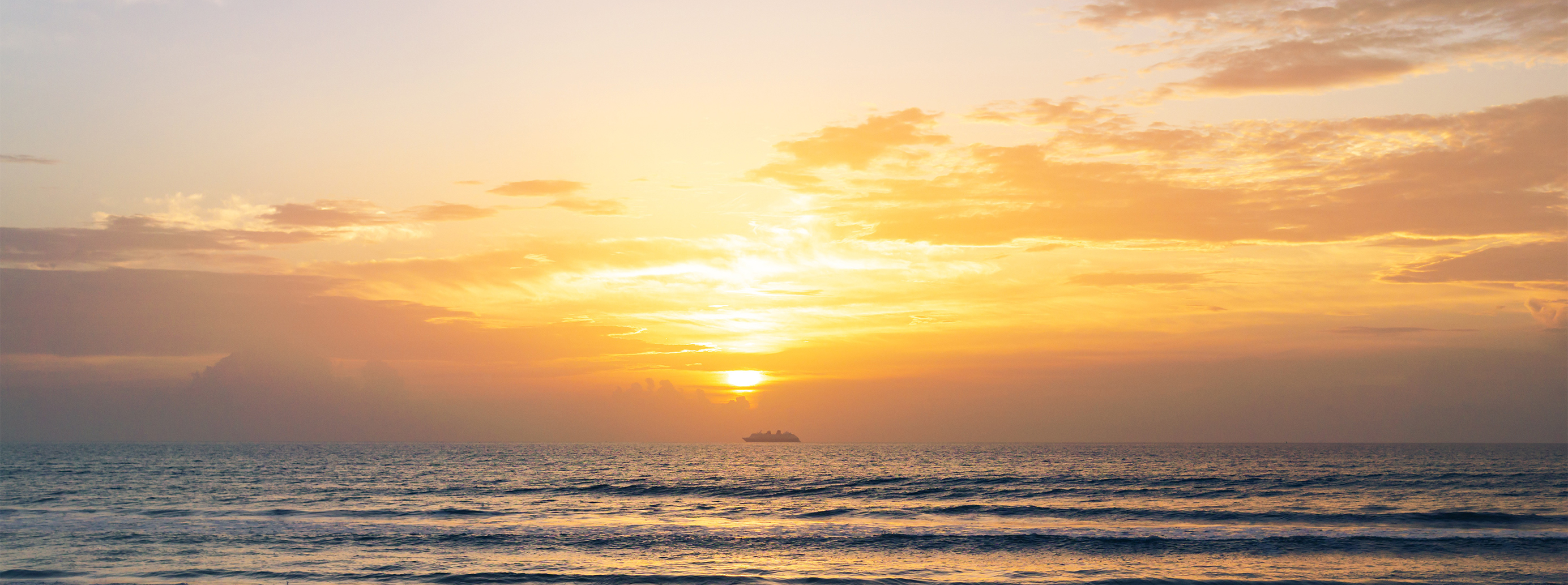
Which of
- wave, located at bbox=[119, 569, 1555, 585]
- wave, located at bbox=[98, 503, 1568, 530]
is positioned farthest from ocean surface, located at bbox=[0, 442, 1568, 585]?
wave, located at bbox=[98, 503, 1568, 530]

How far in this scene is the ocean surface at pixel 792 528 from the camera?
104ft

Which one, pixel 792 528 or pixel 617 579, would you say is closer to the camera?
pixel 617 579

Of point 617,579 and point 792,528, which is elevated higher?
point 617,579

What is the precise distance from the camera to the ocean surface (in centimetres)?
3173

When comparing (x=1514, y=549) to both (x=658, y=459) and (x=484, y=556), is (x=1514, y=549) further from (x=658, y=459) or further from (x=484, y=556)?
(x=658, y=459)

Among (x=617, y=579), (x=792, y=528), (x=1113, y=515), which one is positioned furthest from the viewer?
(x=1113, y=515)

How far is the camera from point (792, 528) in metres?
43.4

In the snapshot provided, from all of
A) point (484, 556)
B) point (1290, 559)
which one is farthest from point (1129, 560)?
point (484, 556)

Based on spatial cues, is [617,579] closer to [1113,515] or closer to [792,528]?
[792,528]

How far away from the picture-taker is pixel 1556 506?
50531 mm

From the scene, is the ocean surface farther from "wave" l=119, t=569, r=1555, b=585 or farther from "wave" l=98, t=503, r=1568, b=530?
"wave" l=98, t=503, r=1568, b=530

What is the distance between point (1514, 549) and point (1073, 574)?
21.0m

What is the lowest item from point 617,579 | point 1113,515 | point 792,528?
point 1113,515

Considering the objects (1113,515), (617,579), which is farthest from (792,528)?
(1113,515)
